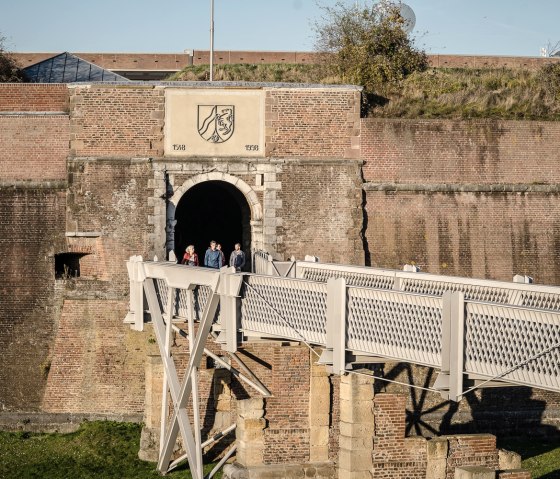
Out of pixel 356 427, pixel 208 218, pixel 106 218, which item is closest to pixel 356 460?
pixel 356 427

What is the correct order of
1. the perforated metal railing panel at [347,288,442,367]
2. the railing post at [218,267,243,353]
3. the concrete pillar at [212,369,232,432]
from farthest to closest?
the concrete pillar at [212,369,232,432] → the railing post at [218,267,243,353] → the perforated metal railing panel at [347,288,442,367]

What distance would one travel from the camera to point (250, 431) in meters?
21.3

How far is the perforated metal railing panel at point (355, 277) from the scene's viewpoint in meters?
20.3

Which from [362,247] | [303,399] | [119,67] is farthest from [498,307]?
[119,67]

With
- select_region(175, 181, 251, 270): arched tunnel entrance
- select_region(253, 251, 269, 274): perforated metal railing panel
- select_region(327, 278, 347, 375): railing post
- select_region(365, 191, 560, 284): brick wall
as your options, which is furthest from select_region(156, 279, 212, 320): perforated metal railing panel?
select_region(175, 181, 251, 270): arched tunnel entrance

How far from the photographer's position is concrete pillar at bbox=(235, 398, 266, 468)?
21.2m

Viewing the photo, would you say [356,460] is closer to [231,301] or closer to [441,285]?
[441,285]

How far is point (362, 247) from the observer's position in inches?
1123

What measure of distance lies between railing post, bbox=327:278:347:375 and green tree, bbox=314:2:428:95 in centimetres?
1494

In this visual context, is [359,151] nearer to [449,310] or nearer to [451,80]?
[451,80]

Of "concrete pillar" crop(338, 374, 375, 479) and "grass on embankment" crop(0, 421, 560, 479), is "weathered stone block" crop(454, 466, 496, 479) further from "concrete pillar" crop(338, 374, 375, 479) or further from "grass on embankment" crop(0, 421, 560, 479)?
"grass on embankment" crop(0, 421, 560, 479)

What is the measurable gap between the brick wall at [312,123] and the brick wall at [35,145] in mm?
4591

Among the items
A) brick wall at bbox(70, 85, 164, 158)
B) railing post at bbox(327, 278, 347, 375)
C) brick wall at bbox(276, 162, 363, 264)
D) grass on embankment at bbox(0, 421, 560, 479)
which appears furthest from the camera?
brick wall at bbox(276, 162, 363, 264)

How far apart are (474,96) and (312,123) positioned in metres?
4.73
